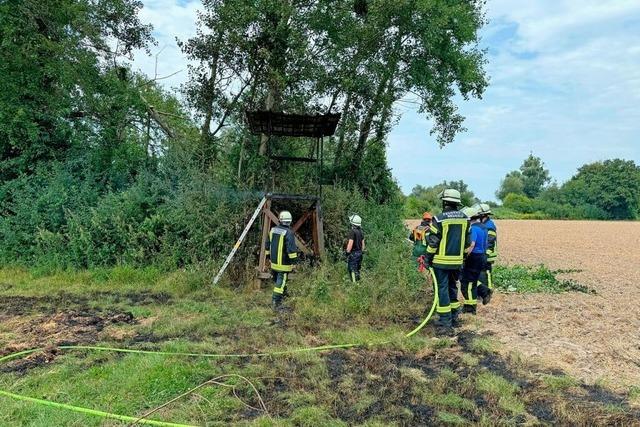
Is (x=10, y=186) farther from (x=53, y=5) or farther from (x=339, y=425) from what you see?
(x=339, y=425)

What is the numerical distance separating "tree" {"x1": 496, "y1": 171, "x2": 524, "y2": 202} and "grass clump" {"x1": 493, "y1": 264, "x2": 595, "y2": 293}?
247ft

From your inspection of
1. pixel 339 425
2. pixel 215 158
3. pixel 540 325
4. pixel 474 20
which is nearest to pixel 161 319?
pixel 339 425

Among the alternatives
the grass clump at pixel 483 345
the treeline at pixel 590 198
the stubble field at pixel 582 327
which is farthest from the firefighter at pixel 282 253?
the treeline at pixel 590 198

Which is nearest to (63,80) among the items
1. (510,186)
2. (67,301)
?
(67,301)

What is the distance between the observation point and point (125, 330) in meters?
7.23

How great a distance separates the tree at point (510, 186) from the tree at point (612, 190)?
1695 cm

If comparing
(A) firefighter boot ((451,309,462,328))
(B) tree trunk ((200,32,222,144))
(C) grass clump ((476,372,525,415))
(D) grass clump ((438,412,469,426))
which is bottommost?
(D) grass clump ((438,412,469,426))

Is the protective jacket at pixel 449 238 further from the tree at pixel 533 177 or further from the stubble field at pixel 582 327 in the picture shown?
the tree at pixel 533 177

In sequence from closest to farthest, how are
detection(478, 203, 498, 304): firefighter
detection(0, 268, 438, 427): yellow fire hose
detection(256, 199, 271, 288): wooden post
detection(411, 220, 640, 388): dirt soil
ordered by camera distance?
1. detection(0, 268, 438, 427): yellow fire hose
2. detection(411, 220, 640, 388): dirt soil
3. detection(478, 203, 498, 304): firefighter
4. detection(256, 199, 271, 288): wooden post

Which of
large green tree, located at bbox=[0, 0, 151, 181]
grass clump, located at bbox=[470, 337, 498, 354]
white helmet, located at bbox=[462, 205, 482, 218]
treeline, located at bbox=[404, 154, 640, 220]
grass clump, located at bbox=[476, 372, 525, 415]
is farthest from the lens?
treeline, located at bbox=[404, 154, 640, 220]

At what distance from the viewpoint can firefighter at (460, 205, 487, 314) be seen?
801 centimetres

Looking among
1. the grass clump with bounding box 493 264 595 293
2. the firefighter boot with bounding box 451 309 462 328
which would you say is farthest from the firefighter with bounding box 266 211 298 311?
the grass clump with bounding box 493 264 595 293

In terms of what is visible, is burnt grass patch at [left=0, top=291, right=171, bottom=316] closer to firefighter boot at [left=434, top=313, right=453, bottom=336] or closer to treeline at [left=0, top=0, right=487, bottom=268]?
treeline at [left=0, top=0, right=487, bottom=268]

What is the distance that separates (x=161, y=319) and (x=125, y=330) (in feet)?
2.35
